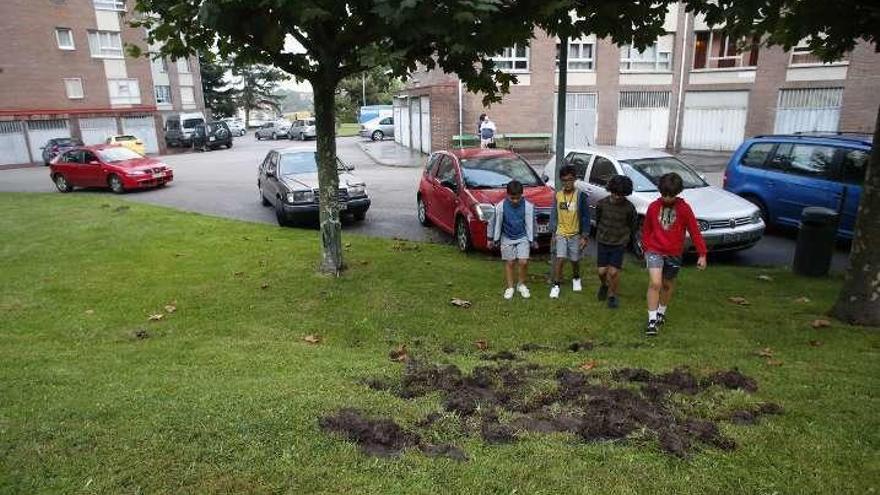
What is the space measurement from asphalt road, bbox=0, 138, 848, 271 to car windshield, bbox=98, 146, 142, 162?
3.52 feet

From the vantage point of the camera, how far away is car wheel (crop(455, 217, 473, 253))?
32.7 ft

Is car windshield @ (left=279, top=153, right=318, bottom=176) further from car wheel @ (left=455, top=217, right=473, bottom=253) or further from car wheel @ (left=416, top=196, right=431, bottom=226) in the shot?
car wheel @ (left=455, top=217, right=473, bottom=253)

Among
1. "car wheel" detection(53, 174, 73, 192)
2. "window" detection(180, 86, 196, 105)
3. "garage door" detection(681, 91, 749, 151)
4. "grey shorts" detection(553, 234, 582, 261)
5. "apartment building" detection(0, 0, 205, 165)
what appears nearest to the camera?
"grey shorts" detection(553, 234, 582, 261)

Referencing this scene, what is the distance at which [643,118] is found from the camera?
3122cm

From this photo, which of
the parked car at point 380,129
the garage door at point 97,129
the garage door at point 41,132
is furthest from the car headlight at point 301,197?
the parked car at point 380,129

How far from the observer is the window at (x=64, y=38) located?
3747 cm

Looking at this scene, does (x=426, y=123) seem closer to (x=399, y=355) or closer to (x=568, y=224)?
(x=568, y=224)

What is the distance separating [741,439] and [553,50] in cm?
2740

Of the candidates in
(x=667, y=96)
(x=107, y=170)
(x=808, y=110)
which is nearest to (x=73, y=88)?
(x=107, y=170)

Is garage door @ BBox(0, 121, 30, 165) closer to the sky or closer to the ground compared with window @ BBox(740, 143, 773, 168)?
closer to the ground

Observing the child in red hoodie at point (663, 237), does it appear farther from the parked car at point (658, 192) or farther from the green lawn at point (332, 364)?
the parked car at point (658, 192)

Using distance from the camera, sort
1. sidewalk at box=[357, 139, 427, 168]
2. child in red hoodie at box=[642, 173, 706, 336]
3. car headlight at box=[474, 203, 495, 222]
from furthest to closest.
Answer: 1. sidewalk at box=[357, 139, 427, 168]
2. car headlight at box=[474, 203, 495, 222]
3. child in red hoodie at box=[642, 173, 706, 336]

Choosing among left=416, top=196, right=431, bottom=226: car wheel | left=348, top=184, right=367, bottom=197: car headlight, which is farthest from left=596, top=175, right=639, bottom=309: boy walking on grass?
left=348, top=184, right=367, bottom=197: car headlight

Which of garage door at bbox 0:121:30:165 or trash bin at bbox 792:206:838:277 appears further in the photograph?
garage door at bbox 0:121:30:165
